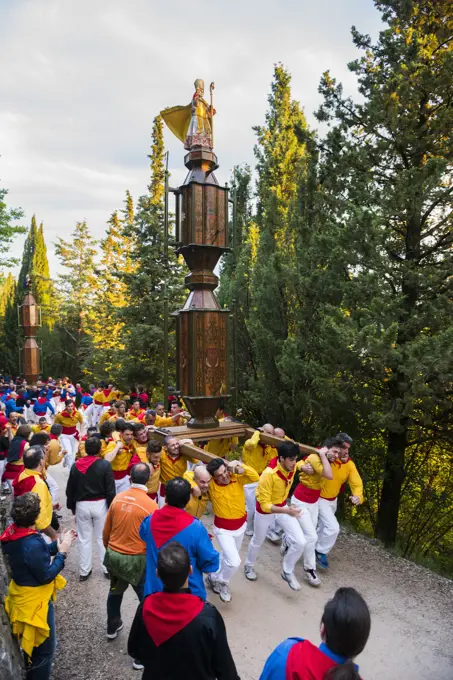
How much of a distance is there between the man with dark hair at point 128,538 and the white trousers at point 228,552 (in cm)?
120

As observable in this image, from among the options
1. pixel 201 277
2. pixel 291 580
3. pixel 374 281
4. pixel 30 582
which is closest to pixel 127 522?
pixel 30 582

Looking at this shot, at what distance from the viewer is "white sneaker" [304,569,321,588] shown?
5.70 metres

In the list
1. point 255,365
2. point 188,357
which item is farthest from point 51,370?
point 188,357

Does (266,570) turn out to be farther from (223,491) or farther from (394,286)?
(394,286)

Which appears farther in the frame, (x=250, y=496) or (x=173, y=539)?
(x=250, y=496)

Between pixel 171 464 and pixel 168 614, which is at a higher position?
pixel 168 614

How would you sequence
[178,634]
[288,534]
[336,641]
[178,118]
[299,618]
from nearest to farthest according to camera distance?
[336,641]
[178,634]
[299,618]
[288,534]
[178,118]

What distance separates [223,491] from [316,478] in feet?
5.00

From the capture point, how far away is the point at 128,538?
13.8ft

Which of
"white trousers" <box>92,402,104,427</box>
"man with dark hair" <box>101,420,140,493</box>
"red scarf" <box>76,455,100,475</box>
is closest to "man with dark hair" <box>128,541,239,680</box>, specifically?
"red scarf" <box>76,455,100,475</box>

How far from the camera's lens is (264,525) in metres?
5.68

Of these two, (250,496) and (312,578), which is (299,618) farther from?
(250,496)

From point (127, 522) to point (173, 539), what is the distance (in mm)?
944

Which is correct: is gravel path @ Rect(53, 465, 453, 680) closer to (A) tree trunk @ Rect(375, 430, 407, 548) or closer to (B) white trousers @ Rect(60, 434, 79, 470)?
(A) tree trunk @ Rect(375, 430, 407, 548)
